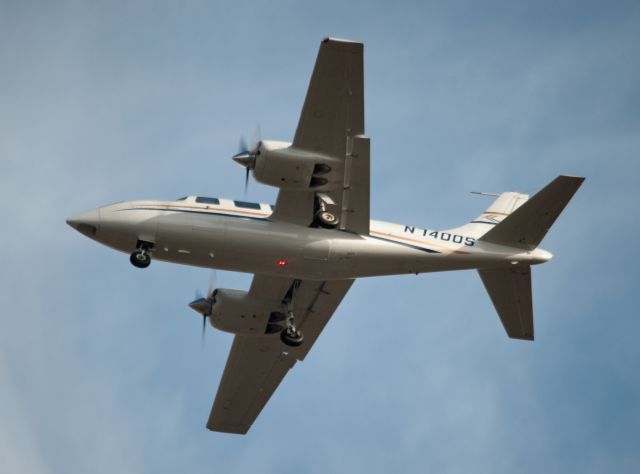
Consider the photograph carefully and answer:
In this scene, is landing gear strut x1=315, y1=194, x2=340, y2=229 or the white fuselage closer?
the white fuselage

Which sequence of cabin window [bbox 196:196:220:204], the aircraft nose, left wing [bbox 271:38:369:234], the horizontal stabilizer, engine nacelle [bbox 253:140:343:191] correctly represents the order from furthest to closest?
1. the horizontal stabilizer
2. cabin window [bbox 196:196:220:204]
3. the aircraft nose
4. engine nacelle [bbox 253:140:343:191]
5. left wing [bbox 271:38:369:234]

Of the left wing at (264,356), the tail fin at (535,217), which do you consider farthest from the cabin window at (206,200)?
the tail fin at (535,217)

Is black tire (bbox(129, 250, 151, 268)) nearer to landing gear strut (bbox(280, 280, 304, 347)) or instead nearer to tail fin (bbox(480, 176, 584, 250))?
landing gear strut (bbox(280, 280, 304, 347))

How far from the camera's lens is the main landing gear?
34875 mm

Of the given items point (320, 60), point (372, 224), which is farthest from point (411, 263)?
point (320, 60)

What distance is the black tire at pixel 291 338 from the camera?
38.4 metres

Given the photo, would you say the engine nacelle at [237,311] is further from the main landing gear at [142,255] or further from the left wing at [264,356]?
the main landing gear at [142,255]

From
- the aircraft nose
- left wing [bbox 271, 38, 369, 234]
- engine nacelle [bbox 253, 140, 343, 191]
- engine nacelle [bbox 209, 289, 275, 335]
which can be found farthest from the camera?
engine nacelle [bbox 209, 289, 275, 335]

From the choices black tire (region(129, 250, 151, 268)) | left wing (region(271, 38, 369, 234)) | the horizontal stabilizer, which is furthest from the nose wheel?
the horizontal stabilizer

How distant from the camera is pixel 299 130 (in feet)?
112

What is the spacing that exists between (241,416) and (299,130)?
1541 cm

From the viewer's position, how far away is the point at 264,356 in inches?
1671

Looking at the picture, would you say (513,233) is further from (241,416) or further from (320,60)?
(241,416)

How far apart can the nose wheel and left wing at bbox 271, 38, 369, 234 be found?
468 cm
